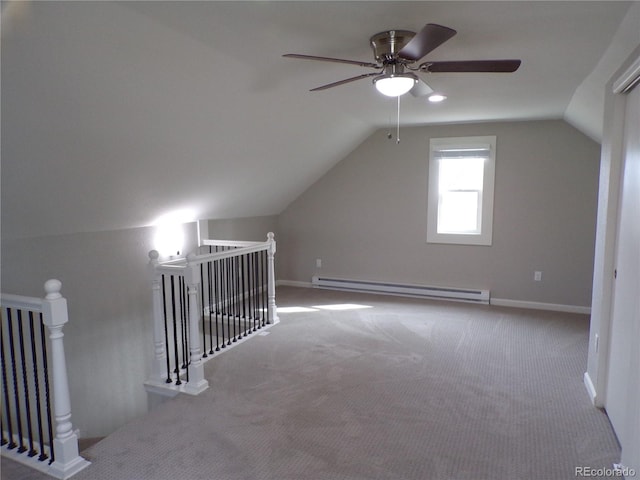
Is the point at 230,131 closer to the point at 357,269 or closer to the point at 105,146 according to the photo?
the point at 105,146

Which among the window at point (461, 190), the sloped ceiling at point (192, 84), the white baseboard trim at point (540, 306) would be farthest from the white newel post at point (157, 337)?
the white baseboard trim at point (540, 306)

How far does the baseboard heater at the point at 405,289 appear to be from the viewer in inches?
203

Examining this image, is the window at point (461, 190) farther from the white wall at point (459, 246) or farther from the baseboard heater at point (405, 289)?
the baseboard heater at point (405, 289)

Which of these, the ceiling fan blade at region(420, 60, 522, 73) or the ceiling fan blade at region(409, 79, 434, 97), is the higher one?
the ceiling fan blade at region(409, 79, 434, 97)

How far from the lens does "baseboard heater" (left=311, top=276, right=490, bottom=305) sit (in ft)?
16.9

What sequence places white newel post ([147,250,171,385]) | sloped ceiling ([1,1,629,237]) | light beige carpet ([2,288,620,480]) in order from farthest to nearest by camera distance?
1. white newel post ([147,250,171,385])
2. light beige carpet ([2,288,620,480])
3. sloped ceiling ([1,1,629,237])

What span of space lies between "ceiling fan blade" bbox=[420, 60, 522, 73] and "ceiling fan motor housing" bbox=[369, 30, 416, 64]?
0.23m

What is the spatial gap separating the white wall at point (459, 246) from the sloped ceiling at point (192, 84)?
774mm

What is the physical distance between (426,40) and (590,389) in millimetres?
2551

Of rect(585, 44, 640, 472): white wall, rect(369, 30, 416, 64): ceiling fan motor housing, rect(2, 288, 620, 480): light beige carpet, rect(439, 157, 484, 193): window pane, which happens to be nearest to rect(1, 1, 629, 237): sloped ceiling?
rect(369, 30, 416, 64): ceiling fan motor housing

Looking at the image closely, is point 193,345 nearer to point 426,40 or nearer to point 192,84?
point 192,84

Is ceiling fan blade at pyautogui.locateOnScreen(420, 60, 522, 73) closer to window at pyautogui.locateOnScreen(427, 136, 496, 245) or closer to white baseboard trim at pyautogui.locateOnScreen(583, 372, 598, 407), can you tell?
white baseboard trim at pyautogui.locateOnScreen(583, 372, 598, 407)

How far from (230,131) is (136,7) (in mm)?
1492

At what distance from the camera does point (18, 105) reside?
2.07m
